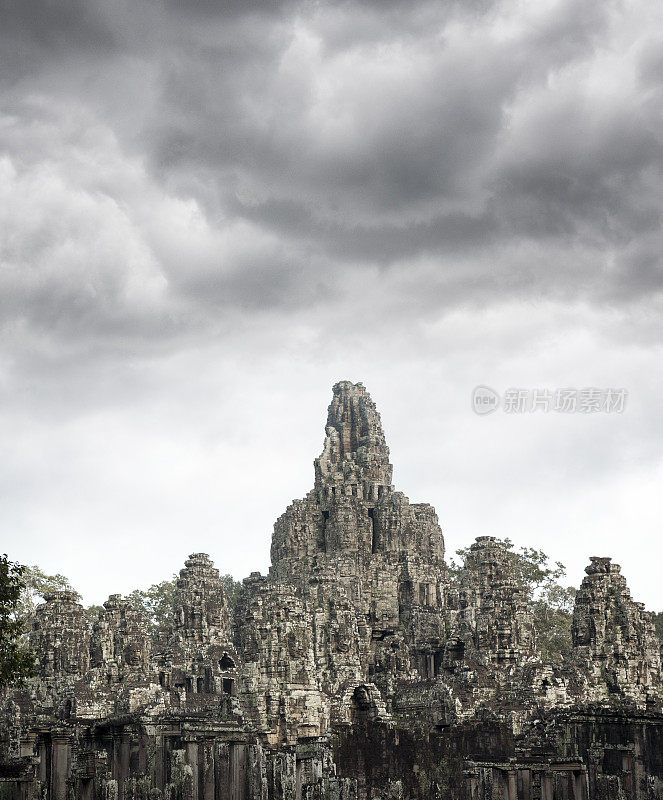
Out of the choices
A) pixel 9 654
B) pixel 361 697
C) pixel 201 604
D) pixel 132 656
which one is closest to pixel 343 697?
pixel 361 697

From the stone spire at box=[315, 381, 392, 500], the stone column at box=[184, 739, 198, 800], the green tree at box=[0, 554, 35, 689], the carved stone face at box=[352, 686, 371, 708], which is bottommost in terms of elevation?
the stone column at box=[184, 739, 198, 800]

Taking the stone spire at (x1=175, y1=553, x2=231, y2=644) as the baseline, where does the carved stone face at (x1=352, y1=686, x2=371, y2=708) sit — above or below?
below

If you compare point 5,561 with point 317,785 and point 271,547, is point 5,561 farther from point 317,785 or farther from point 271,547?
point 271,547

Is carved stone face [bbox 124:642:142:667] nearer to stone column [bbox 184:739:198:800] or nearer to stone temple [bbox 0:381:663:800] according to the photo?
stone temple [bbox 0:381:663:800]

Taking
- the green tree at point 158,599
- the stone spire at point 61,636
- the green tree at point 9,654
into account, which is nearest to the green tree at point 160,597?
the green tree at point 158,599

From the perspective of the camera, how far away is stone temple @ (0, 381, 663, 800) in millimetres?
48375

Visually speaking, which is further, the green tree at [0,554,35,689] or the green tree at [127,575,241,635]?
the green tree at [127,575,241,635]

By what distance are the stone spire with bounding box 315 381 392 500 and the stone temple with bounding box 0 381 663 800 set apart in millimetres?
9153

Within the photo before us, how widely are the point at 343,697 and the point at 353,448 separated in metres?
31.2

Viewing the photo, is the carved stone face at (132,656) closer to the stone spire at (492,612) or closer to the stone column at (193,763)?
the stone column at (193,763)

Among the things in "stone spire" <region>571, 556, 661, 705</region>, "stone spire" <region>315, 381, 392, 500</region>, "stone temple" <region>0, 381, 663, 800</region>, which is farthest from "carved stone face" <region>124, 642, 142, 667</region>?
"stone spire" <region>315, 381, 392, 500</region>

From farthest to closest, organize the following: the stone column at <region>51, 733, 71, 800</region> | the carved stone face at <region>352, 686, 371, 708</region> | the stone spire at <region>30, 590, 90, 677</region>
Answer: the stone spire at <region>30, 590, 90, 677</region>, the carved stone face at <region>352, 686, 371, 708</region>, the stone column at <region>51, 733, 71, 800</region>

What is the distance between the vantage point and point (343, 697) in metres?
→ 62.8

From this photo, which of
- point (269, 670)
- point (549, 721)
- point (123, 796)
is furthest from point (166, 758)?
point (549, 721)
